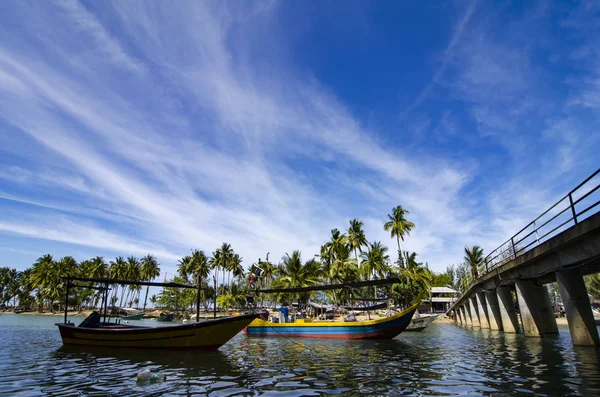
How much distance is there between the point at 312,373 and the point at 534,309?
61.8ft

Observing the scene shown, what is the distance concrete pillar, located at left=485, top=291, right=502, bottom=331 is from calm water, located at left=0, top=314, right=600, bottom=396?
1448 cm

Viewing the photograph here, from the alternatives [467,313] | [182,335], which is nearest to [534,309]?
[467,313]

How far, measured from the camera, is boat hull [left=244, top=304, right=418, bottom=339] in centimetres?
2311

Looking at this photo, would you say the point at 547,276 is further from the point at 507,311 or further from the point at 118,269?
the point at 118,269

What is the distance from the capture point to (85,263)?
95.0 meters

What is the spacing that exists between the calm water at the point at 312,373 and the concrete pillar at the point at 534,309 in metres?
5.64

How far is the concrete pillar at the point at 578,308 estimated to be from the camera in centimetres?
1470

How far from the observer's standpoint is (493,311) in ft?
98.0

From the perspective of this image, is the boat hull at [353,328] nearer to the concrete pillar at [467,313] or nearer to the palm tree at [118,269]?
the concrete pillar at [467,313]

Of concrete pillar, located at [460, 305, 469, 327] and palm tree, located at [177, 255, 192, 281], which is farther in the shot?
palm tree, located at [177, 255, 192, 281]

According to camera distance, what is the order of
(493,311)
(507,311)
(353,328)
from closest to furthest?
(353,328), (507,311), (493,311)

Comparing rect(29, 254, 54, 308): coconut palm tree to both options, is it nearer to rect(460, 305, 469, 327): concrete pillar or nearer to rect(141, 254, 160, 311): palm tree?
rect(141, 254, 160, 311): palm tree

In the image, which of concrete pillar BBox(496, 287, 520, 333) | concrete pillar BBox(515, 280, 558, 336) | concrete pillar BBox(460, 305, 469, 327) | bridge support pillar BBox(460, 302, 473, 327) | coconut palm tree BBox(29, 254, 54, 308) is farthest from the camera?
coconut palm tree BBox(29, 254, 54, 308)

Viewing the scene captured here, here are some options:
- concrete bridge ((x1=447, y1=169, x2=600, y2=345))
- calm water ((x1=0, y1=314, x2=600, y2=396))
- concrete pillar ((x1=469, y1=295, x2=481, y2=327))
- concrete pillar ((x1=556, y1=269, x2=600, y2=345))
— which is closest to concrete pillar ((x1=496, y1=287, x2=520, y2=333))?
concrete bridge ((x1=447, y1=169, x2=600, y2=345))
